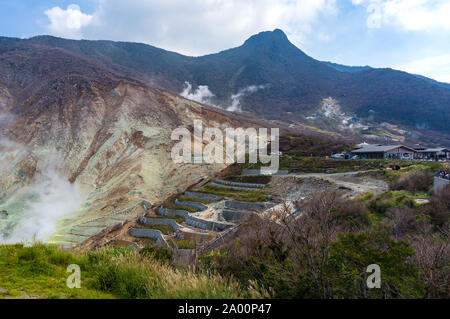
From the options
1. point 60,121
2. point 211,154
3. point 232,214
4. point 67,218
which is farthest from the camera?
point 60,121

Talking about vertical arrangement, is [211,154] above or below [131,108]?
below

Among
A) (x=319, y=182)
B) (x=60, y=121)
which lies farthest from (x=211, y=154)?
(x=60, y=121)

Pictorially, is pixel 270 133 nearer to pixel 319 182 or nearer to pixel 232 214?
pixel 319 182

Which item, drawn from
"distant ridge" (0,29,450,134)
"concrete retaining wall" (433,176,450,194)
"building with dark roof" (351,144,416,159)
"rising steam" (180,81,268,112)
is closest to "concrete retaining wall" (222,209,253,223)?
"concrete retaining wall" (433,176,450,194)

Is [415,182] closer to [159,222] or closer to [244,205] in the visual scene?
[244,205]
